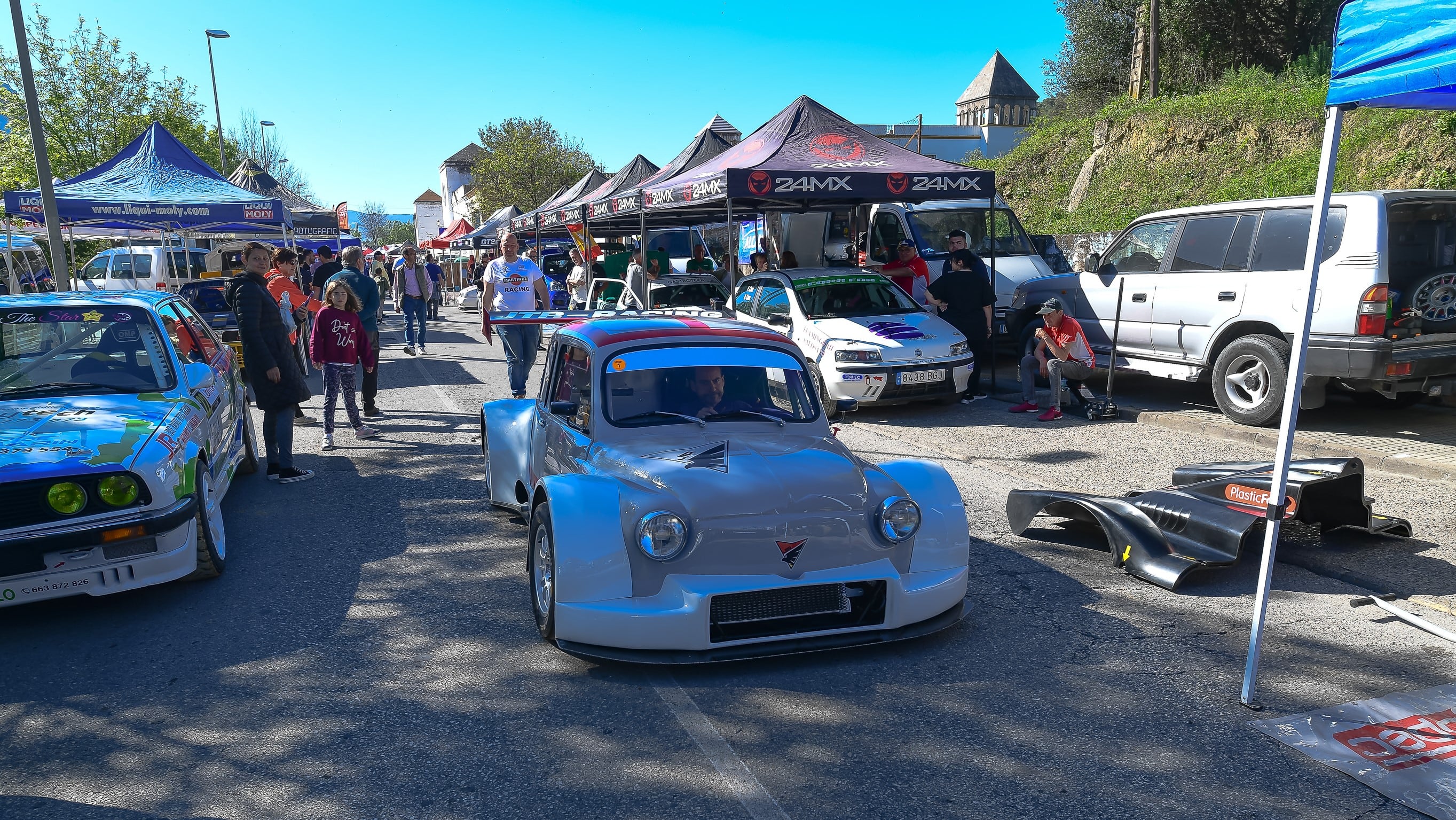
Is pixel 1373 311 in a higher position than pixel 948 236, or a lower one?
lower

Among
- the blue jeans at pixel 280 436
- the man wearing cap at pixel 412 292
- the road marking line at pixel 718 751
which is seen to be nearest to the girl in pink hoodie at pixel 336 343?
the blue jeans at pixel 280 436

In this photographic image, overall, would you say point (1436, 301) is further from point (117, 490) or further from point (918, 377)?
point (117, 490)

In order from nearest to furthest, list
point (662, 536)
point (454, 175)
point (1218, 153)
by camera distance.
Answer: point (662, 536) < point (1218, 153) < point (454, 175)

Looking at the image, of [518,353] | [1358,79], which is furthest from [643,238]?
[1358,79]

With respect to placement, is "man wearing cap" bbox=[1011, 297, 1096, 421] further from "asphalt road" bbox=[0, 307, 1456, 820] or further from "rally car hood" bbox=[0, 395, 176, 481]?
→ "rally car hood" bbox=[0, 395, 176, 481]

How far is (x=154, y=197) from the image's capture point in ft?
43.0

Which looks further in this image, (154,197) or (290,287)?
(154,197)

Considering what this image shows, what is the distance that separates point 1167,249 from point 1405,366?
262cm

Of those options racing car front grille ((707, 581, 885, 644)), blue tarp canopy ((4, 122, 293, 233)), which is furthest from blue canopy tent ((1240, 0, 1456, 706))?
blue tarp canopy ((4, 122, 293, 233))

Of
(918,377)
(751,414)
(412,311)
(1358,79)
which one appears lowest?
(918,377)

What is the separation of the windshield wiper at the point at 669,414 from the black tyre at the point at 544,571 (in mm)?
692

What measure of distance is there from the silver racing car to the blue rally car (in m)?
1.94

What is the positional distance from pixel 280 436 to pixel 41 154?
8837 mm

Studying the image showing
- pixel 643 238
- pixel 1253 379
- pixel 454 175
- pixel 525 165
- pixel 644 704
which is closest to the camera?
pixel 644 704
